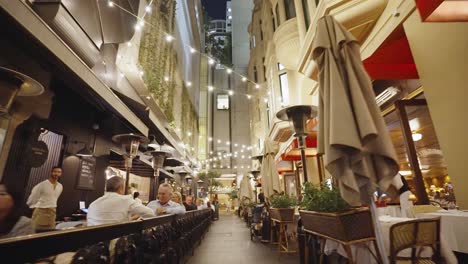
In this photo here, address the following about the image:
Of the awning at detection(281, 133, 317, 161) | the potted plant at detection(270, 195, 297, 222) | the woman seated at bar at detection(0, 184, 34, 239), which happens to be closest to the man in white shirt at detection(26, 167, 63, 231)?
the woman seated at bar at detection(0, 184, 34, 239)

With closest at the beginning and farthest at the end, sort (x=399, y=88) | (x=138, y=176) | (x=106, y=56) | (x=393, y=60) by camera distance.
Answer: (x=393, y=60)
(x=399, y=88)
(x=106, y=56)
(x=138, y=176)

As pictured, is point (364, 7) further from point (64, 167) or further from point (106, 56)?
point (64, 167)

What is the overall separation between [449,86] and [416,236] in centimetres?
210

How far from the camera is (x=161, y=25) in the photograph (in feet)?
36.6

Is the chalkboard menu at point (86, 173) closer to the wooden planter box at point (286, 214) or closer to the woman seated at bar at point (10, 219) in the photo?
the woman seated at bar at point (10, 219)

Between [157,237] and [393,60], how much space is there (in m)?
4.77

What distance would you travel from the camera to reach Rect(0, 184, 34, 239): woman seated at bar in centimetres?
191

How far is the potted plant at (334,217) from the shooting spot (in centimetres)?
216

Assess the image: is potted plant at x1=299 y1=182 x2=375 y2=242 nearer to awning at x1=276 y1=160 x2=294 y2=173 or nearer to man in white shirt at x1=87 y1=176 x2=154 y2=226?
man in white shirt at x1=87 y1=176 x2=154 y2=226

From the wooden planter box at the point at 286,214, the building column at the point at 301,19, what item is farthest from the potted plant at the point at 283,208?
the building column at the point at 301,19

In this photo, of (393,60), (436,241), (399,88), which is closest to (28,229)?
(436,241)

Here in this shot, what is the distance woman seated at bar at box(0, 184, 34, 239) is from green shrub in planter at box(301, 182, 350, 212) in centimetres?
285

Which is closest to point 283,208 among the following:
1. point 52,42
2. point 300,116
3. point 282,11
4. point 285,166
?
point 300,116

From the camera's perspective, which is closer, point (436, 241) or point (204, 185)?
point (436, 241)
